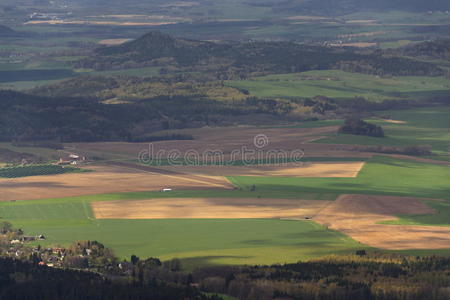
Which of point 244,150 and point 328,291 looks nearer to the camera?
point 328,291

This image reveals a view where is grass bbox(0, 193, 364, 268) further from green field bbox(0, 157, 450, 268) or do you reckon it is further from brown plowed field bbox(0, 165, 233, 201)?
brown plowed field bbox(0, 165, 233, 201)

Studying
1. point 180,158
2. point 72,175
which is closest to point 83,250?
point 72,175

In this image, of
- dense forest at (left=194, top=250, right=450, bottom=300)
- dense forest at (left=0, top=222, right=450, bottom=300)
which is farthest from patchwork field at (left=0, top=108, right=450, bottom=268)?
dense forest at (left=194, top=250, right=450, bottom=300)

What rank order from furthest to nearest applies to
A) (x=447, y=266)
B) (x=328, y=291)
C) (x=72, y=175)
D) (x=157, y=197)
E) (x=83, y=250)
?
1. (x=72, y=175)
2. (x=157, y=197)
3. (x=83, y=250)
4. (x=447, y=266)
5. (x=328, y=291)

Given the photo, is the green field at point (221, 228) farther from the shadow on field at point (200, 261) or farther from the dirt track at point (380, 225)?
the dirt track at point (380, 225)

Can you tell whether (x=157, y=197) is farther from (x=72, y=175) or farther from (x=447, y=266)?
(x=447, y=266)

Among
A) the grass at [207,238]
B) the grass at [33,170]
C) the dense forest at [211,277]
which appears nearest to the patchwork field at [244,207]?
the grass at [207,238]
